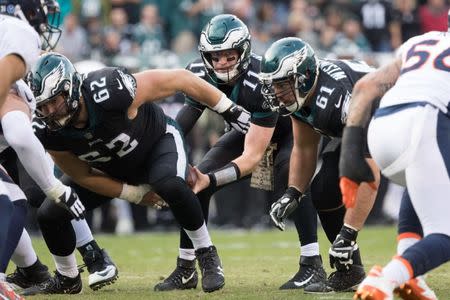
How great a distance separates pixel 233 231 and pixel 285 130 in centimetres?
557

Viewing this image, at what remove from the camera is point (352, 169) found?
4828 mm

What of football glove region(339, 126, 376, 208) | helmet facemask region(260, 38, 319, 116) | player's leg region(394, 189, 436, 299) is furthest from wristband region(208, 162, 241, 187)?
football glove region(339, 126, 376, 208)

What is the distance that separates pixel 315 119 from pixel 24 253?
6.70 feet

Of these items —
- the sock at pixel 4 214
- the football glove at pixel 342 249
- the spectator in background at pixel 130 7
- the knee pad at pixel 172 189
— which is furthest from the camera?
the spectator in background at pixel 130 7

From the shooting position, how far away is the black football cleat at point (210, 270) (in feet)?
20.4

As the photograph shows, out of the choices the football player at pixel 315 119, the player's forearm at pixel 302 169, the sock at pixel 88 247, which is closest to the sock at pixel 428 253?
the football player at pixel 315 119

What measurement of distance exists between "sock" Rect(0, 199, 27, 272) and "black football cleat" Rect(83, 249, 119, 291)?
1058 millimetres

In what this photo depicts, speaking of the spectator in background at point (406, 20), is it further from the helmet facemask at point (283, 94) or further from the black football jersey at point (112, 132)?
the helmet facemask at point (283, 94)

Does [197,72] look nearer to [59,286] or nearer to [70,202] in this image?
[59,286]

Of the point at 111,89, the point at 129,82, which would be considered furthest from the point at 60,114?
the point at 129,82

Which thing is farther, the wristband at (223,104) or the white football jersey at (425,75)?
the wristband at (223,104)

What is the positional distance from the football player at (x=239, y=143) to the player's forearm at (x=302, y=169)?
1.00ft

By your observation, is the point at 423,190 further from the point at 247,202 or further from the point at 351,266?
the point at 247,202

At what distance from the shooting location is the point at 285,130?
23.0ft
